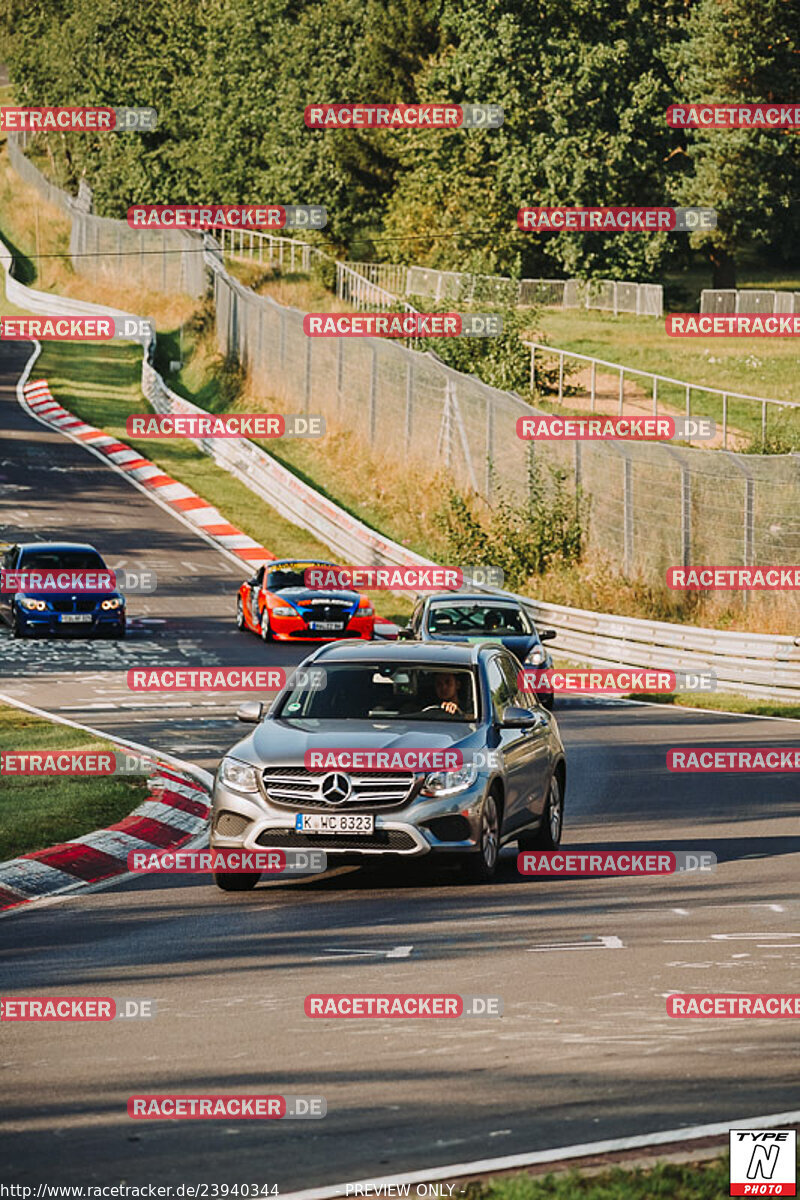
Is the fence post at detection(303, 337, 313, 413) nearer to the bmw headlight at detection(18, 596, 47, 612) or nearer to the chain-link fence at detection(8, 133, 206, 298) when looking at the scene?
the bmw headlight at detection(18, 596, 47, 612)

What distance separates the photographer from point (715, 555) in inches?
1313

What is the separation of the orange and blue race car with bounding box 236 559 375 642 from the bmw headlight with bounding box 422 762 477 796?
20642 mm

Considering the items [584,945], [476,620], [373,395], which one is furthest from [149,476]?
[584,945]

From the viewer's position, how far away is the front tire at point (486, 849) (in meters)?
13.6

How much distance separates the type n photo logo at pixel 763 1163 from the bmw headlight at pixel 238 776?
22.5ft

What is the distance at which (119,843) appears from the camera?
1555 cm

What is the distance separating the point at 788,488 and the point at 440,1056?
23476mm

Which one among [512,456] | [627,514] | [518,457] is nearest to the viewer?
[627,514]

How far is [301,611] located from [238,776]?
20.7 metres

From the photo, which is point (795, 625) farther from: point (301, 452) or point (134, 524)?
point (301, 452)

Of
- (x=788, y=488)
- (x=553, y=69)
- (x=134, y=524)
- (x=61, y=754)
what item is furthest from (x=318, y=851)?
(x=553, y=69)

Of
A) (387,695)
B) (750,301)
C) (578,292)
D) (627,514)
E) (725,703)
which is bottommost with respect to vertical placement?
(725,703)

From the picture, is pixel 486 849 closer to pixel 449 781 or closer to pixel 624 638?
pixel 449 781

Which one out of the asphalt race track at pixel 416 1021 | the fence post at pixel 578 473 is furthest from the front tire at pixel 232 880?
the fence post at pixel 578 473
